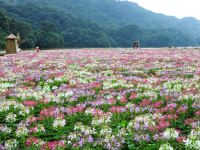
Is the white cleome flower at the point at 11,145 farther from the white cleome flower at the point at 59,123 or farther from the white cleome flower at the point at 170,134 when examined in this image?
the white cleome flower at the point at 170,134

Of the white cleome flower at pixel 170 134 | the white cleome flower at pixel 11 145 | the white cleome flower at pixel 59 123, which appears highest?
the white cleome flower at pixel 170 134

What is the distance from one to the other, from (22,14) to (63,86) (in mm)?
181030

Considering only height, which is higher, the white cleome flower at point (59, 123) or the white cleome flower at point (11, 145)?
the white cleome flower at point (59, 123)

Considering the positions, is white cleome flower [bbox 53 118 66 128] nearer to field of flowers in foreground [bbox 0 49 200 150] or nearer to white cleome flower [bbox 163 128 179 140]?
field of flowers in foreground [bbox 0 49 200 150]

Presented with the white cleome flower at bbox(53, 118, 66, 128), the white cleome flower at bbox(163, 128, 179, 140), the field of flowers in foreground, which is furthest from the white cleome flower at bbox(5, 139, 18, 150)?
the white cleome flower at bbox(163, 128, 179, 140)

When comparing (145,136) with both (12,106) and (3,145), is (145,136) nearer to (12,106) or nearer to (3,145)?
(3,145)

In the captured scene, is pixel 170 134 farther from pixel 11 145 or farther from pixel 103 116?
pixel 11 145

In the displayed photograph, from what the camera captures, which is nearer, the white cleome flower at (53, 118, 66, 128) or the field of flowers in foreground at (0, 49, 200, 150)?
the field of flowers in foreground at (0, 49, 200, 150)

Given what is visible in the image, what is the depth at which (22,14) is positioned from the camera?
→ 190m

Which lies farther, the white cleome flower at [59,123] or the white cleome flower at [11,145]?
the white cleome flower at [59,123]

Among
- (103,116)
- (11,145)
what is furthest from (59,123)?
(11,145)

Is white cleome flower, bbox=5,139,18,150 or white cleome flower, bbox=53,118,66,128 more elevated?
white cleome flower, bbox=53,118,66,128

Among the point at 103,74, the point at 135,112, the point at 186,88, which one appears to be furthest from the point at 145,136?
the point at 103,74

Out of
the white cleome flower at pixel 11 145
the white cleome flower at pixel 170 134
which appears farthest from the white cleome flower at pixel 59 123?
the white cleome flower at pixel 170 134
